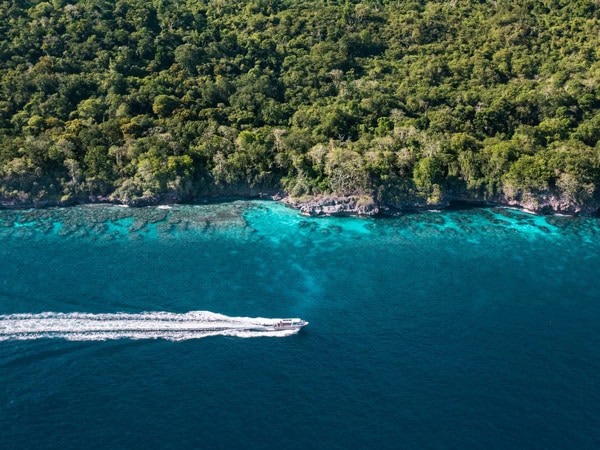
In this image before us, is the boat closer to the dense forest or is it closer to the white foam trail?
the white foam trail

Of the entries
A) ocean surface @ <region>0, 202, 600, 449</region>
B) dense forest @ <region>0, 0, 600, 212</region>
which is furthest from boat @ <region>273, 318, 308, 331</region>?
dense forest @ <region>0, 0, 600, 212</region>

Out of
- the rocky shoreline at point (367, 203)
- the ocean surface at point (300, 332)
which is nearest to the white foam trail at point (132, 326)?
the ocean surface at point (300, 332)

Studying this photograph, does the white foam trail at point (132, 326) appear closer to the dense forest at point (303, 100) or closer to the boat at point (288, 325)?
the boat at point (288, 325)

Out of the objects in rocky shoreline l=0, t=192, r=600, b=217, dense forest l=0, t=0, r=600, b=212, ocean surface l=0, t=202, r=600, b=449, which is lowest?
ocean surface l=0, t=202, r=600, b=449

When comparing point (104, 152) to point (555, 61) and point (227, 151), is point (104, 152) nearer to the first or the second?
point (227, 151)

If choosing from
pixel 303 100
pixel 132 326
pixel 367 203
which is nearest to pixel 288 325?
pixel 132 326

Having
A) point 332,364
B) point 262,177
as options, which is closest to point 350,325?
point 332,364

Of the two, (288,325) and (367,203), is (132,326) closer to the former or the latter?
(288,325)
